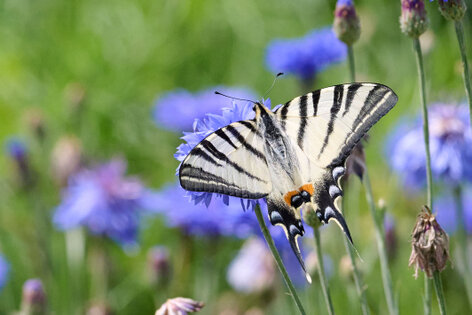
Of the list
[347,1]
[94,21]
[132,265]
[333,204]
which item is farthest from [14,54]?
[333,204]

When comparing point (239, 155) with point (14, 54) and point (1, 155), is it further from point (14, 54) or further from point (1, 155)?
point (14, 54)

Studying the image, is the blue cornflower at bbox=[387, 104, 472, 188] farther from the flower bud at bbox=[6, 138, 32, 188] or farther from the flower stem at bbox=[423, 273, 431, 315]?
the flower bud at bbox=[6, 138, 32, 188]

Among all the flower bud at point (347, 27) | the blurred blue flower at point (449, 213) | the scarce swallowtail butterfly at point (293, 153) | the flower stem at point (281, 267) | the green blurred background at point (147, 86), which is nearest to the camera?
the flower stem at point (281, 267)

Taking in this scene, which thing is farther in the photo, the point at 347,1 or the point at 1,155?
the point at 1,155

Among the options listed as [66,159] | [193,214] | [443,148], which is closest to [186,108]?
[66,159]

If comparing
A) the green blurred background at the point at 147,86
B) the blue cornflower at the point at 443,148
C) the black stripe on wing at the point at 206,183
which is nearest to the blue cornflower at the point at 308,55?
the green blurred background at the point at 147,86

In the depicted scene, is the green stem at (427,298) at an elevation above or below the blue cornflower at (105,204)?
below

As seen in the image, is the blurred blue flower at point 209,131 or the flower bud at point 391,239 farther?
the flower bud at point 391,239

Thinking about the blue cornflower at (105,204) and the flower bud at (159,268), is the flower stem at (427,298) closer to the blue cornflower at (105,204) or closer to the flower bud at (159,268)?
the flower bud at (159,268)
